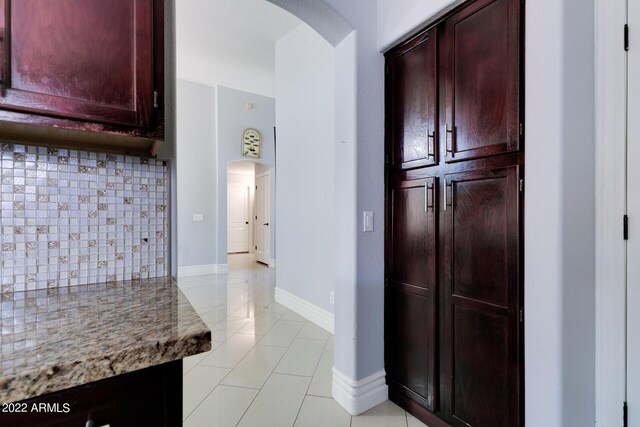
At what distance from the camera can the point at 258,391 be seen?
2.01m

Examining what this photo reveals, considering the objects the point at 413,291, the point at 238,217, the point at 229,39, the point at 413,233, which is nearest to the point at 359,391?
the point at 413,291

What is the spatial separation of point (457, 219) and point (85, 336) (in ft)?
4.93

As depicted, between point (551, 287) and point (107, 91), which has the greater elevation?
point (107, 91)

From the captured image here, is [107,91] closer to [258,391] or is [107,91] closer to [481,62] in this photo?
[481,62]

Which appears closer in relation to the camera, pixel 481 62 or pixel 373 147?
pixel 481 62

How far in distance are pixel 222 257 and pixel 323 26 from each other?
4853 millimetres

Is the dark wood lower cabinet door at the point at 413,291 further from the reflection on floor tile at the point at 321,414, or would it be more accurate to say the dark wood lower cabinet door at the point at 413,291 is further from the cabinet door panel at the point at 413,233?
the reflection on floor tile at the point at 321,414

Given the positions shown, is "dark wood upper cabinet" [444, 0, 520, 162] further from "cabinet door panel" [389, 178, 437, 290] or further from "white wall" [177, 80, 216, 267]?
"white wall" [177, 80, 216, 267]

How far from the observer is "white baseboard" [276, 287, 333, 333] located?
3.11 m

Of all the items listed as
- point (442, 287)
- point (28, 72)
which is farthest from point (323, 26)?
point (442, 287)

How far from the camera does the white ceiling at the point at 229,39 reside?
137 inches

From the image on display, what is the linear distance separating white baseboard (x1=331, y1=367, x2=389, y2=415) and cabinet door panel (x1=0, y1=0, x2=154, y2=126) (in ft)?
5.77
